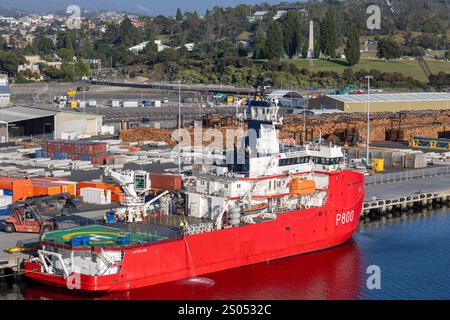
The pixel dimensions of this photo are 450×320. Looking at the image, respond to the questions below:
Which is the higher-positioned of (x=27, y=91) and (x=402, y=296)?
(x=27, y=91)

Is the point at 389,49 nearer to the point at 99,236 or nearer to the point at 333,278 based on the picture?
the point at 333,278

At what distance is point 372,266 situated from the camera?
32406 millimetres

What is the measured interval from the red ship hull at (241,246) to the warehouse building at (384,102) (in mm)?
39171

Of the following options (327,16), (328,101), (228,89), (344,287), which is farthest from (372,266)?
(327,16)

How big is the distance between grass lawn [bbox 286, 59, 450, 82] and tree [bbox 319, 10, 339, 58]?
154 centimetres

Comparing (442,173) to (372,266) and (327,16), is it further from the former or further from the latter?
(327,16)

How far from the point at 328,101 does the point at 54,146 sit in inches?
1217

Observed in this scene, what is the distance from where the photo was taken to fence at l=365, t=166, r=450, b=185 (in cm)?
4719

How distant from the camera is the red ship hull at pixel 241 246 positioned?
2806cm

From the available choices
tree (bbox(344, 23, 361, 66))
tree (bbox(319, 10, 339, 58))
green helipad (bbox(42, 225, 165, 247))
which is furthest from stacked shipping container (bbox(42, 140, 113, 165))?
tree (bbox(319, 10, 339, 58))

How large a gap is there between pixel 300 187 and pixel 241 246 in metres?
3.66

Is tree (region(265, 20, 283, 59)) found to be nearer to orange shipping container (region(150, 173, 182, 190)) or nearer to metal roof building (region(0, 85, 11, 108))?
metal roof building (region(0, 85, 11, 108))

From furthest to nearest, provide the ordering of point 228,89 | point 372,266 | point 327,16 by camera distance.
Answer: point 327,16 → point 228,89 → point 372,266

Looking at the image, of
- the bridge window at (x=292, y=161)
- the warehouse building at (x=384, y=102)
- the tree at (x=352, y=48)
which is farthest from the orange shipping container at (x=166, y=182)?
the tree at (x=352, y=48)
